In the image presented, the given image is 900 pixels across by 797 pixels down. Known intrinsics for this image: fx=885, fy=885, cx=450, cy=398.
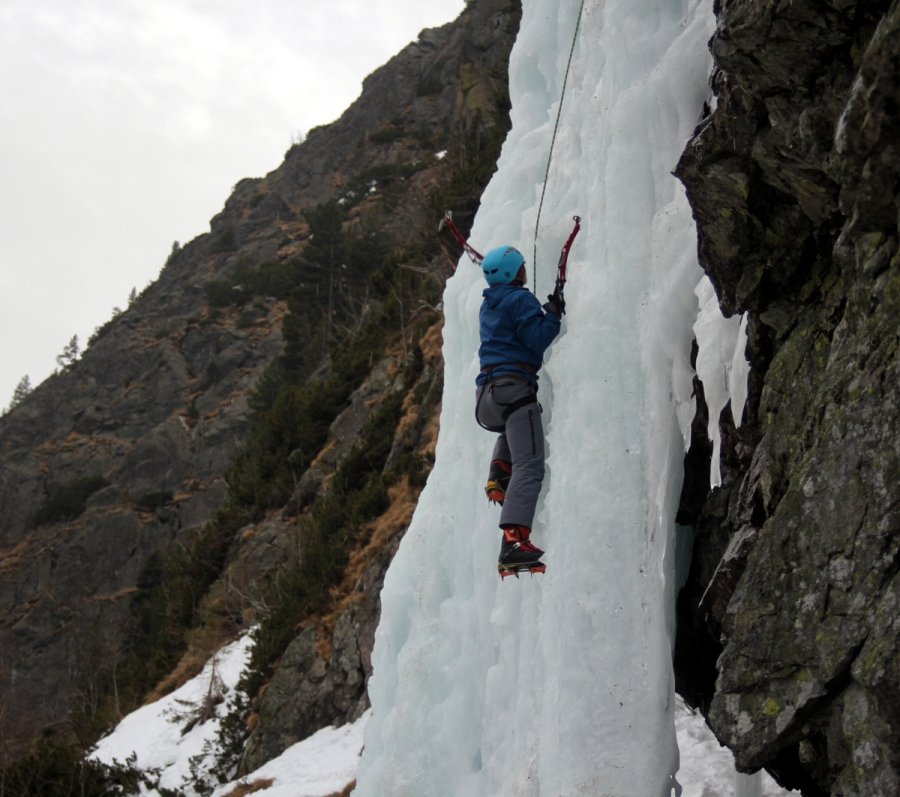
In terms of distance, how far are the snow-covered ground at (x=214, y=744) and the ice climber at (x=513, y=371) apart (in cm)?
203

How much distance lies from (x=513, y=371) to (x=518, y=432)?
0.33 metres

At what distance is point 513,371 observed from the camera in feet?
14.8

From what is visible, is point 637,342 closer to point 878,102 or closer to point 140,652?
point 878,102

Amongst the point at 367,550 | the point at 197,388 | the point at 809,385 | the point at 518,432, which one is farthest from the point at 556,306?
the point at 197,388

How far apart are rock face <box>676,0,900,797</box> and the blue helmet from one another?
1.13 meters

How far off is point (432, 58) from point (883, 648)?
42.8 metres

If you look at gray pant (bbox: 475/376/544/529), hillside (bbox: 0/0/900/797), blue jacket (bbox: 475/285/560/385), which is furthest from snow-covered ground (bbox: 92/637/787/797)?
blue jacket (bbox: 475/285/560/385)

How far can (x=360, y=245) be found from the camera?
2839cm

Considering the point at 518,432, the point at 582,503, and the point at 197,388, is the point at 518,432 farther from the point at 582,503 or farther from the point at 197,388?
the point at 197,388

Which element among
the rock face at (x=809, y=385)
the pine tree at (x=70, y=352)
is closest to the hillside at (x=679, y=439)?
the rock face at (x=809, y=385)

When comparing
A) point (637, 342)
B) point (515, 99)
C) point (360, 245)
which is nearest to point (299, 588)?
point (515, 99)

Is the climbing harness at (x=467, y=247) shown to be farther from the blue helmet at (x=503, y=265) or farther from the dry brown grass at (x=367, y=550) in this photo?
the dry brown grass at (x=367, y=550)

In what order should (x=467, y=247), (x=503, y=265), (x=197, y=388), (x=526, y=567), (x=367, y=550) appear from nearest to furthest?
(x=526, y=567) < (x=503, y=265) < (x=467, y=247) < (x=367, y=550) < (x=197, y=388)

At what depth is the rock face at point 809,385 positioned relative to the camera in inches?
107
